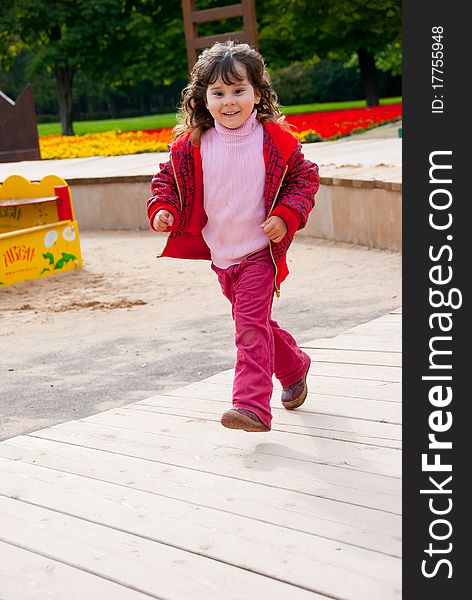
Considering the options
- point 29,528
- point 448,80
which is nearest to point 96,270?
point 29,528

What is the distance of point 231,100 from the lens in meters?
3.24

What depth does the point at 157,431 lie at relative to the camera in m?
3.37

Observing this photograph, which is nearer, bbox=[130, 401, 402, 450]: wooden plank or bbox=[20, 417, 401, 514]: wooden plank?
bbox=[20, 417, 401, 514]: wooden plank

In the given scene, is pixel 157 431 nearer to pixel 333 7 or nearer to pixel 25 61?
pixel 333 7

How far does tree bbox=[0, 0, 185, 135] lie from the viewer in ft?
72.4

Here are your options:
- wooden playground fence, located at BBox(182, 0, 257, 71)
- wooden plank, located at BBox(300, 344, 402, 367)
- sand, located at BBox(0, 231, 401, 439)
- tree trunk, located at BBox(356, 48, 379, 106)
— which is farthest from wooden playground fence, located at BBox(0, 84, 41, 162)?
wooden plank, located at BBox(300, 344, 402, 367)

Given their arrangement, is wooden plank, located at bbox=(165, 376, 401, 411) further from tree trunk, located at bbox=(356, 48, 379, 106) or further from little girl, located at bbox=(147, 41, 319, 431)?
tree trunk, located at bbox=(356, 48, 379, 106)

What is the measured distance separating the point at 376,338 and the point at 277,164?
1.35 meters

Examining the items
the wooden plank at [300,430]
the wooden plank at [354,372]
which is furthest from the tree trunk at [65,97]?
the wooden plank at [300,430]

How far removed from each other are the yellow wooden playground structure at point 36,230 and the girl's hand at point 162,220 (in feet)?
16.2

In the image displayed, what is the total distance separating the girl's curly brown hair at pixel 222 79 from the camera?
10.6ft

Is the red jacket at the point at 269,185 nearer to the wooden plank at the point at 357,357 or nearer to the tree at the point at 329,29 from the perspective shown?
the wooden plank at the point at 357,357

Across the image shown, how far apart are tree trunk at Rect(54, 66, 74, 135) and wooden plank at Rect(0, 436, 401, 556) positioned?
20.7m

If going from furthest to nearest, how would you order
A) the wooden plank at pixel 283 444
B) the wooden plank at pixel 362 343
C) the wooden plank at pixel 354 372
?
the wooden plank at pixel 362 343 → the wooden plank at pixel 354 372 → the wooden plank at pixel 283 444
